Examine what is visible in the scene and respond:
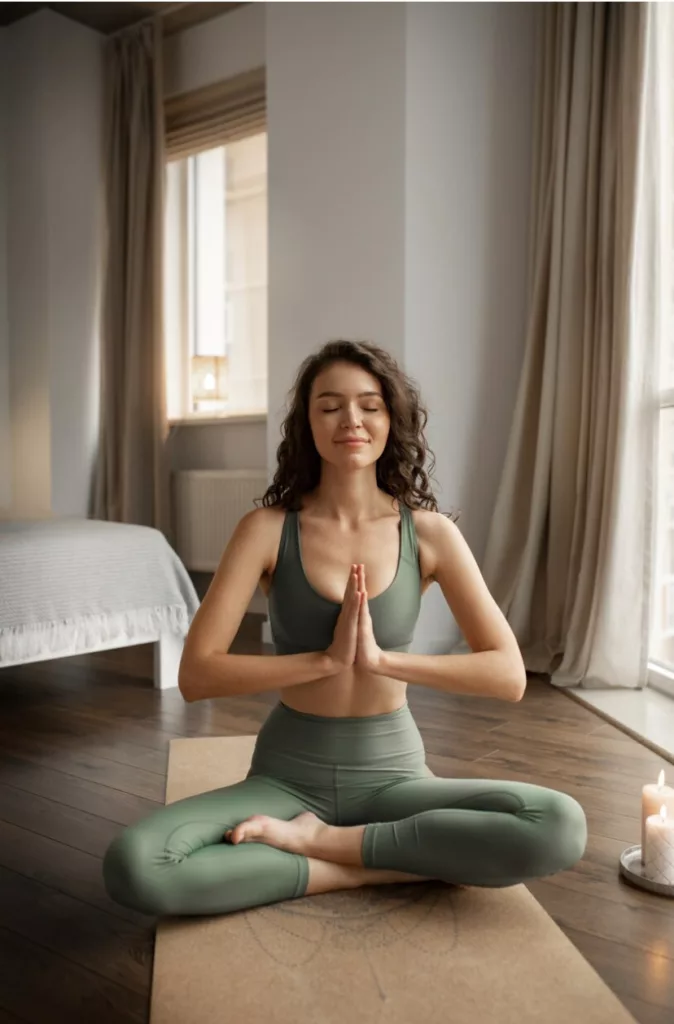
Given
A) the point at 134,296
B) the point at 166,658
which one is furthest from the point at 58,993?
the point at 134,296

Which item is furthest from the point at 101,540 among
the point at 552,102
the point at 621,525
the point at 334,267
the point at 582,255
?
the point at 552,102

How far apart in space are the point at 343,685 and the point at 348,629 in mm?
174

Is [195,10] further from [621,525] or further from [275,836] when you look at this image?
[275,836]

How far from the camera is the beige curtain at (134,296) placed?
4660 mm

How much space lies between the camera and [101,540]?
2.87m

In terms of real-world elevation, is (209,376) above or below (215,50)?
below

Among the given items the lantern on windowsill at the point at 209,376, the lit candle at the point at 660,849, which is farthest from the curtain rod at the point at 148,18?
the lit candle at the point at 660,849

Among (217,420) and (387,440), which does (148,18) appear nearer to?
(217,420)

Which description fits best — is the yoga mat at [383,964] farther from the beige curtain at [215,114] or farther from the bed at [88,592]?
the beige curtain at [215,114]

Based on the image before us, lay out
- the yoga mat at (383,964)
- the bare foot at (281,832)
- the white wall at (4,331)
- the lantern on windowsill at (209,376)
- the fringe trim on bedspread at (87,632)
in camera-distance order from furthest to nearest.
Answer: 1. the white wall at (4,331)
2. the lantern on windowsill at (209,376)
3. the fringe trim on bedspread at (87,632)
4. the bare foot at (281,832)
5. the yoga mat at (383,964)

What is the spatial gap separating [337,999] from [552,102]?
3108mm

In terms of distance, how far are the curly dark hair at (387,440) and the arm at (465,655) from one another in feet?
0.31

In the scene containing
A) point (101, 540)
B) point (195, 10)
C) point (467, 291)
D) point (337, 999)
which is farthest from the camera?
point (195, 10)

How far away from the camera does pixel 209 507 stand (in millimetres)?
4566
